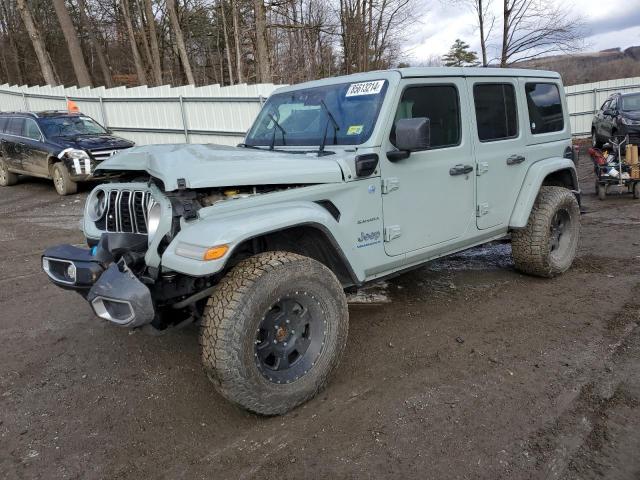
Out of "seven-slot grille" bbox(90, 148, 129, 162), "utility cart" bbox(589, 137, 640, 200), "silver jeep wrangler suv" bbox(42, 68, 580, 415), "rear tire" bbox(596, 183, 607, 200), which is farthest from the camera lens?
"seven-slot grille" bbox(90, 148, 129, 162)

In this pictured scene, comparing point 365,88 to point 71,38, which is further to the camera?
point 71,38

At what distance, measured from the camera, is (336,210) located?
3340 millimetres

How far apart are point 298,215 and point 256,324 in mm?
669

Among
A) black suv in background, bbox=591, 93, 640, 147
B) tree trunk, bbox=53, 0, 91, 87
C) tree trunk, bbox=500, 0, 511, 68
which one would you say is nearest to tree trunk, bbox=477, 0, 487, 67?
tree trunk, bbox=500, 0, 511, 68

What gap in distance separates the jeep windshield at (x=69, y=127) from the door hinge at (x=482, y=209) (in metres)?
9.95

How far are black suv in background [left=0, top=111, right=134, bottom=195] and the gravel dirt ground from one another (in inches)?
236

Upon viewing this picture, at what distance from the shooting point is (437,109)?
4008mm

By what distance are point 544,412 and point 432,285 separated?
7.56ft

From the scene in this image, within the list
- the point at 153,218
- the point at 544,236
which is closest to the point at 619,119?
the point at 544,236

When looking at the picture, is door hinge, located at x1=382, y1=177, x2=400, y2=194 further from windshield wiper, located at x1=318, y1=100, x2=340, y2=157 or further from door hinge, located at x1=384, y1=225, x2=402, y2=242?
windshield wiper, located at x1=318, y1=100, x2=340, y2=157

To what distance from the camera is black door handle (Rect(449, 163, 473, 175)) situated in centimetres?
404

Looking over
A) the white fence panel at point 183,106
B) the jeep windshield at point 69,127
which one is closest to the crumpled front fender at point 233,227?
the white fence panel at point 183,106

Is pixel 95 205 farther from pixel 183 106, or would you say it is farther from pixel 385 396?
pixel 183 106

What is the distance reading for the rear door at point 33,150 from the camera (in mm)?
10961
